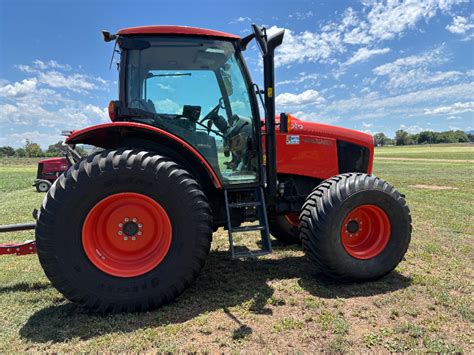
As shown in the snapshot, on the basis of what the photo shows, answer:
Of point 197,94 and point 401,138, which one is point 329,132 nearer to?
point 197,94

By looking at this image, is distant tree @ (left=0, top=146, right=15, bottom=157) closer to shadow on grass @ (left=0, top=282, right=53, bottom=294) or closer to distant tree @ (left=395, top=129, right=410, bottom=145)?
shadow on grass @ (left=0, top=282, right=53, bottom=294)

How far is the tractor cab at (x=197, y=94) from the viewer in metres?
3.71

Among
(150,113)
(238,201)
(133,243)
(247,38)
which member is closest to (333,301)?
(238,201)

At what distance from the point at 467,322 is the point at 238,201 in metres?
2.38

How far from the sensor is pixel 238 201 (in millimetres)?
4086

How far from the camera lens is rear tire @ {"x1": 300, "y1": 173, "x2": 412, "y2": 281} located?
12.3ft

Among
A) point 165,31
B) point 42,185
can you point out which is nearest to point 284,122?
point 165,31

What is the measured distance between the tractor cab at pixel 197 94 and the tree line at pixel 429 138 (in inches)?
4061

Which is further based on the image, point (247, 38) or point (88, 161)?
point (247, 38)

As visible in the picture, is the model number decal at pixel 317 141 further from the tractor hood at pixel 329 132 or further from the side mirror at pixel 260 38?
the side mirror at pixel 260 38

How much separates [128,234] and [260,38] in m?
2.38

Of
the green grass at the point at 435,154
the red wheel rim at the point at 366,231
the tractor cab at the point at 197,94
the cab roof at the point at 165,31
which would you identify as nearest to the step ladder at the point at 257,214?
the tractor cab at the point at 197,94

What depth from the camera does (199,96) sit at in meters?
3.96

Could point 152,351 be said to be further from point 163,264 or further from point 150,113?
point 150,113
